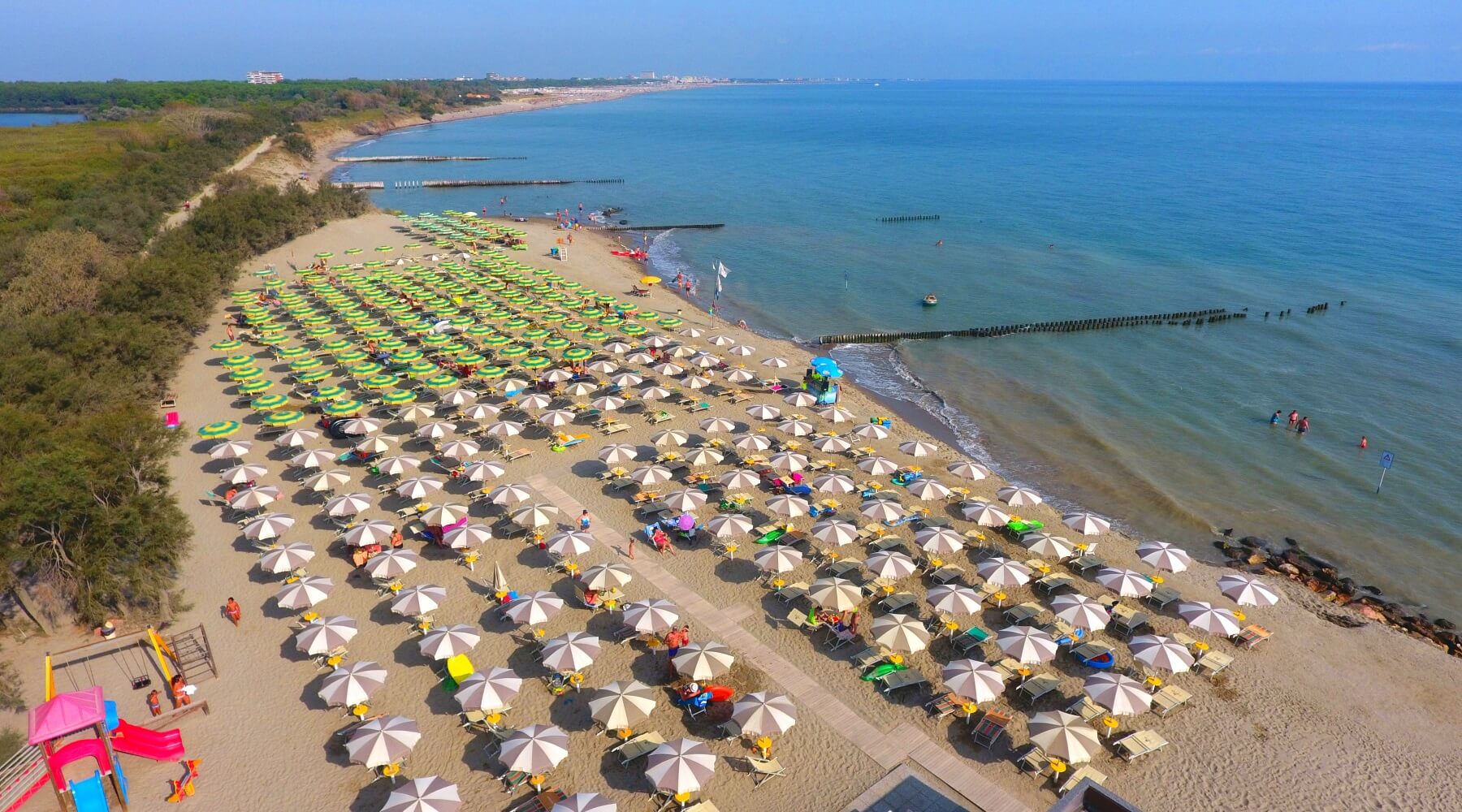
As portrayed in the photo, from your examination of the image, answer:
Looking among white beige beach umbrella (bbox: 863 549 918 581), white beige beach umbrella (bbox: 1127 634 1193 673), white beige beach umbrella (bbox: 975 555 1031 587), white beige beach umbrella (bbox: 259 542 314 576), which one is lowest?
white beige beach umbrella (bbox: 1127 634 1193 673)

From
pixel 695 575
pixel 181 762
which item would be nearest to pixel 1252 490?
pixel 695 575

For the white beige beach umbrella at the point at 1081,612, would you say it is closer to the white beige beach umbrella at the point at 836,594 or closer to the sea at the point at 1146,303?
the white beige beach umbrella at the point at 836,594

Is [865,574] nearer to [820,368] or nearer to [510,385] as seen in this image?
[820,368]

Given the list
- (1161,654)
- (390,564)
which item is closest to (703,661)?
(390,564)

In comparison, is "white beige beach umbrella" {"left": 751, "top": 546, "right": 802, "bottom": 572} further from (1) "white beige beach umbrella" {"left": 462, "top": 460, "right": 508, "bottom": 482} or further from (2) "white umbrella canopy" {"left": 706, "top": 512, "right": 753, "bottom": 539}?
(1) "white beige beach umbrella" {"left": 462, "top": 460, "right": 508, "bottom": 482}

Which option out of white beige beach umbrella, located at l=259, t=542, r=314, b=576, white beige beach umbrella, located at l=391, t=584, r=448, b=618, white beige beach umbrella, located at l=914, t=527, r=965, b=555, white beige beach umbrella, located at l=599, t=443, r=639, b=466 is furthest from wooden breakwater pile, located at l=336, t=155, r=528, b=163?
white beige beach umbrella, located at l=914, t=527, r=965, b=555

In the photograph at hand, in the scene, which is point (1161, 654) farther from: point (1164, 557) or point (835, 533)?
point (835, 533)
